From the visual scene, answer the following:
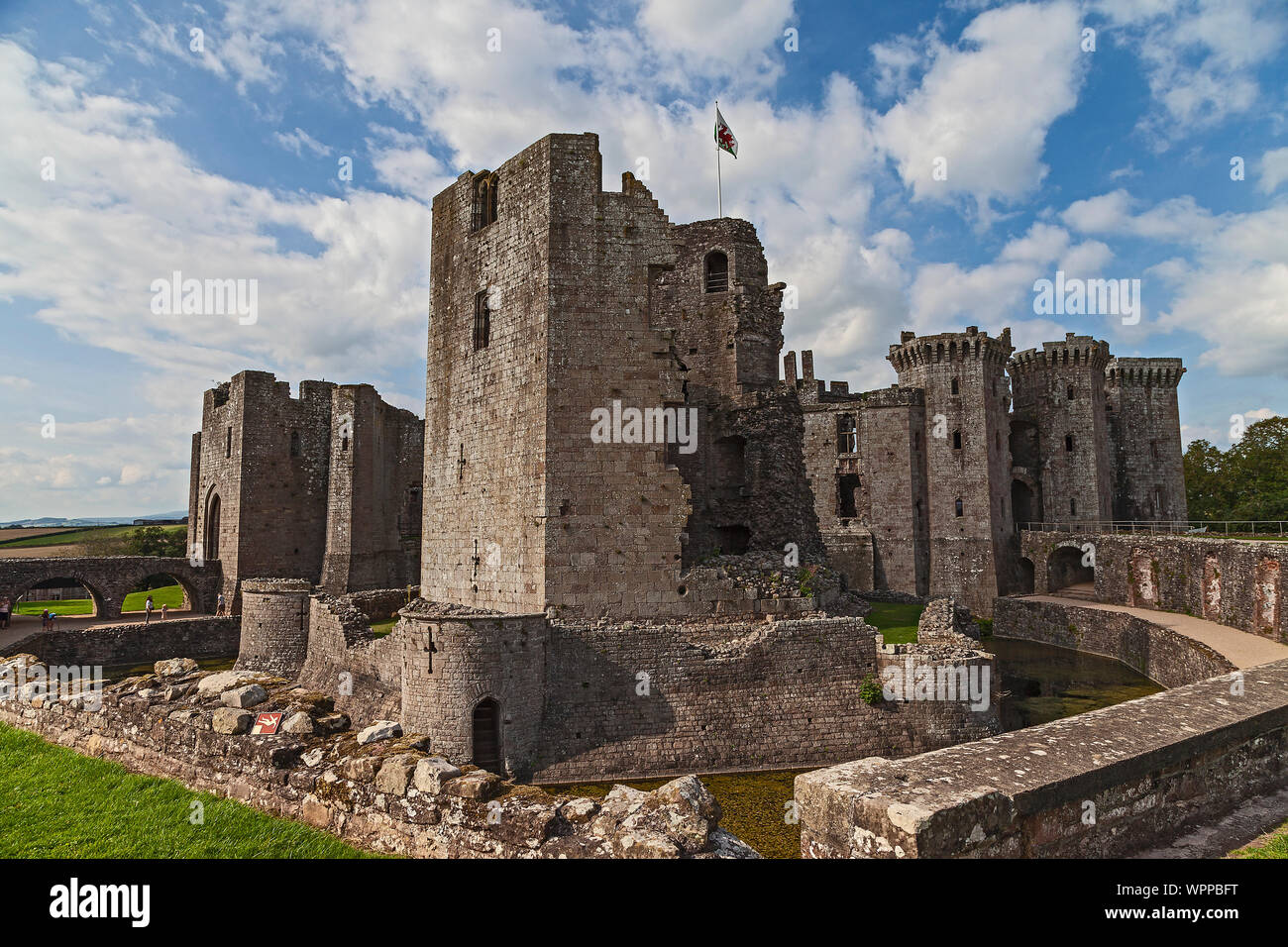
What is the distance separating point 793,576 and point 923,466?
87.4 feet

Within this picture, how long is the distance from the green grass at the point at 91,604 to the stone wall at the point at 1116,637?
3988cm

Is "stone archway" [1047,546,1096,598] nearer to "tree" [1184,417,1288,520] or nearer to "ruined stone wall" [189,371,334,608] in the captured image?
"tree" [1184,417,1288,520]

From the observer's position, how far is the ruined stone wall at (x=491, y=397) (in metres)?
14.8

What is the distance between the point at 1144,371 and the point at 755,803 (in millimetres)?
44697

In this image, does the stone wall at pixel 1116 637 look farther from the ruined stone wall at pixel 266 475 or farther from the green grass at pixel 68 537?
the green grass at pixel 68 537

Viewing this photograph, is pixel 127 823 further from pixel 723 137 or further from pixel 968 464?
pixel 968 464

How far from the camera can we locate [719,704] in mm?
13805

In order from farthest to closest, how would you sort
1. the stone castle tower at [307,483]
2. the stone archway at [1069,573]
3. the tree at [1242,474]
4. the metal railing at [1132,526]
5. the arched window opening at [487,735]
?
the tree at [1242,474] → the metal railing at [1132,526] → the stone archway at [1069,573] → the stone castle tower at [307,483] → the arched window opening at [487,735]

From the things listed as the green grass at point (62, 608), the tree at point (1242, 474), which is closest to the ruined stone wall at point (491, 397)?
the green grass at point (62, 608)

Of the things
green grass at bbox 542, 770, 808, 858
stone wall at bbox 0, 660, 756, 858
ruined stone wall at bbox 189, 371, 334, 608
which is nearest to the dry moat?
green grass at bbox 542, 770, 808, 858

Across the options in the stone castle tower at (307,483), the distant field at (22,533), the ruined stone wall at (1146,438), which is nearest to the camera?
the stone castle tower at (307,483)

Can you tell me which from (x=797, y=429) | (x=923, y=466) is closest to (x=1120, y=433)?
(x=923, y=466)

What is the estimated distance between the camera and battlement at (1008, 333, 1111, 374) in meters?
40.6
